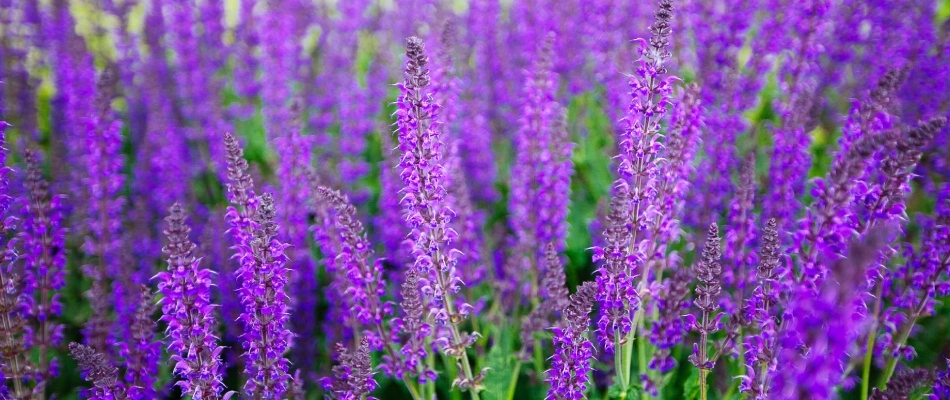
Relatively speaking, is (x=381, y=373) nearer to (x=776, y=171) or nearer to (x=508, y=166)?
(x=508, y=166)

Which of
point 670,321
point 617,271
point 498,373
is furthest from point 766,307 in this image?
point 498,373

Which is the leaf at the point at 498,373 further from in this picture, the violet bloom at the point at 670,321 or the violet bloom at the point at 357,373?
the violet bloom at the point at 357,373

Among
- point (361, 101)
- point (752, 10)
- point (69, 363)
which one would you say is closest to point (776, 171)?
point (752, 10)

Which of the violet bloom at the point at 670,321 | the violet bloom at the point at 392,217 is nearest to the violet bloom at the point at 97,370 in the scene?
the violet bloom at the point at 392,217

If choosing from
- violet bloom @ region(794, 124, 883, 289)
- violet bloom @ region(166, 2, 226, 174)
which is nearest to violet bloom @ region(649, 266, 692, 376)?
violet bloom @ region(794, 124, 883, 289)

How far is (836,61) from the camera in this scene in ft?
22.7

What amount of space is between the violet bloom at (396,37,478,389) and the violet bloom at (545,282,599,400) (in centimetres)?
65

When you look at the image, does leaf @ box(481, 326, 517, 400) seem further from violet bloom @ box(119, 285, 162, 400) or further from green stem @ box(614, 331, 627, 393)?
violet bloom @ box(119, 285, 162, 400)

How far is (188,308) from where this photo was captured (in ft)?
11.6

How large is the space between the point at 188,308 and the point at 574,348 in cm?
203

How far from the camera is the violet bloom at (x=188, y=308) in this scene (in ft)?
11.2

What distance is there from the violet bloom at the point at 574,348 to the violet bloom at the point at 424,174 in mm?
651

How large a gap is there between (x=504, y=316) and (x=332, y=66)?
4.07m

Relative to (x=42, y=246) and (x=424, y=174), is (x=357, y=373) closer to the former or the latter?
(x=424, y=174)
